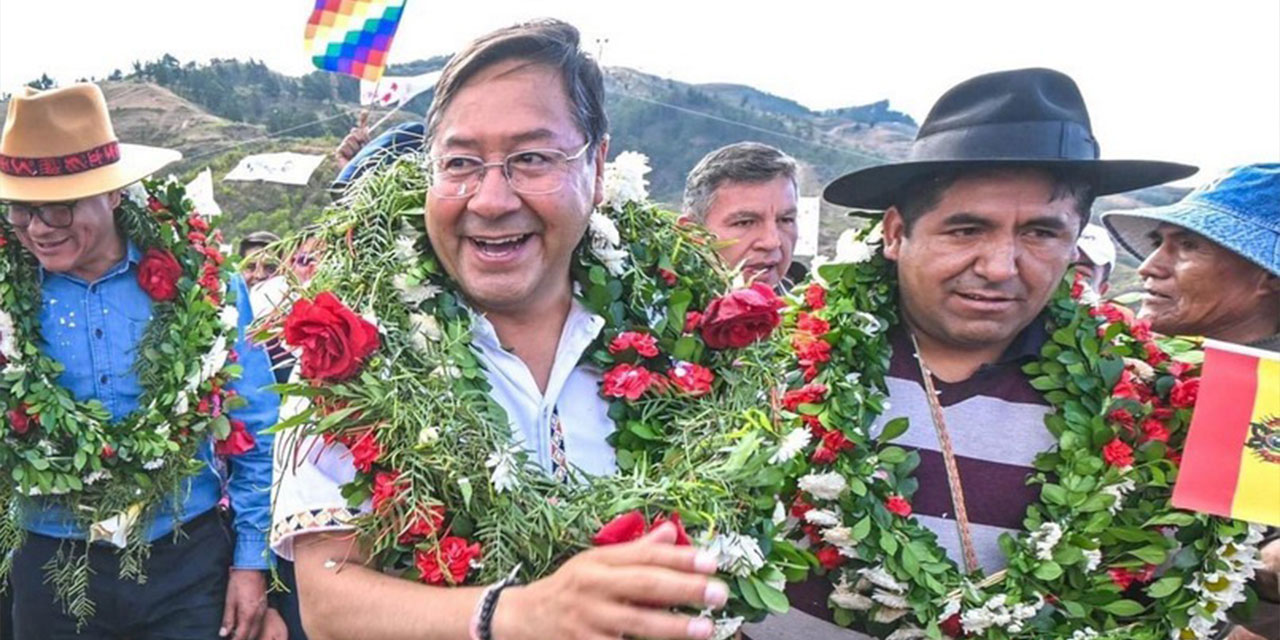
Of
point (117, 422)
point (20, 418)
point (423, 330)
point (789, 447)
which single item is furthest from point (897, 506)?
point (20, 418)

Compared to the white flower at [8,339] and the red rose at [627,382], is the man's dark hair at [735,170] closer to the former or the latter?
the red rose at [627,382]

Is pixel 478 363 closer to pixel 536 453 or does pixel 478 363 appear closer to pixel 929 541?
pixel 536 453

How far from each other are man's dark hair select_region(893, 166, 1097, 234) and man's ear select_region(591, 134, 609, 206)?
781 millimetres

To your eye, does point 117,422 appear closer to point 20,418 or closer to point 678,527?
point 20,418

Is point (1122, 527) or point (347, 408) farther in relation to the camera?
point (1122, 527)

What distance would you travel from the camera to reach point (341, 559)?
5.72ft

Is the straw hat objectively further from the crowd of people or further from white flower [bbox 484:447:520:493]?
white flower [bbox 484:447:520:493]

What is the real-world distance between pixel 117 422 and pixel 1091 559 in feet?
10.4

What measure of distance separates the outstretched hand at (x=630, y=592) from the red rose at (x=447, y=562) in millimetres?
277

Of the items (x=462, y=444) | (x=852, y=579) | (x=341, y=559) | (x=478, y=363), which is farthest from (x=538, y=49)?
(x=852, y=579)

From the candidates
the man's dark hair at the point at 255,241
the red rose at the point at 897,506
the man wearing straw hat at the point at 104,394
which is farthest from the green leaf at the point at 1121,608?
the man's dark hair at the point at 255,241

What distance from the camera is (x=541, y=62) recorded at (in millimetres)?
1956

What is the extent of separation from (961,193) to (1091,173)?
1.09 ft

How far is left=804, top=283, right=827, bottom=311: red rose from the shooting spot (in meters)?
2.58
